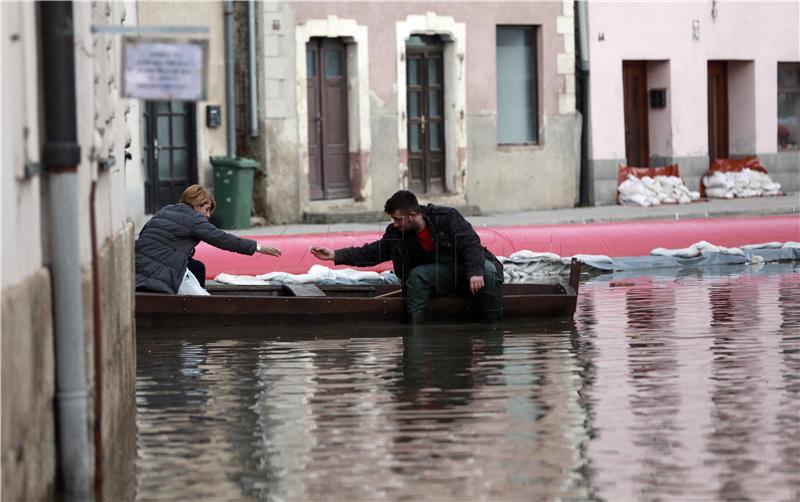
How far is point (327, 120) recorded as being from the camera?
27953mm

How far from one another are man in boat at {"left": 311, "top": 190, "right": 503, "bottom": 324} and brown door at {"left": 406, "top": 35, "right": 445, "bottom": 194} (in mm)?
13767

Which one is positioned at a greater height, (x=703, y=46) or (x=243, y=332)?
(x=703, y=46)

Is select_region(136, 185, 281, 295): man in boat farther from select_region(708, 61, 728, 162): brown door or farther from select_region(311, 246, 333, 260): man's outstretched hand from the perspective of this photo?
select_region(708, 61, 728, 162): brown door

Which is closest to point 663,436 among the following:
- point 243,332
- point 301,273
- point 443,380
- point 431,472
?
point 431,472

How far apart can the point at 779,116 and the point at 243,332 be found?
21.5m

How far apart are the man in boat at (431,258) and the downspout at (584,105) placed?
1559 centimetres

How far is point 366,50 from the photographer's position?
27.9 m

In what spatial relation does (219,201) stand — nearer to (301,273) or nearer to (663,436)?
(301,273)

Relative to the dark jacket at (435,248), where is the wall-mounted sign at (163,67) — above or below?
above

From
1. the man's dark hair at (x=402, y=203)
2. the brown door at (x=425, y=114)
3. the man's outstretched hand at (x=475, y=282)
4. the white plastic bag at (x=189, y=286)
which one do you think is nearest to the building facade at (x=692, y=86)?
the brown door at (x=425, y=114)

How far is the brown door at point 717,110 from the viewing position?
34.0 meters

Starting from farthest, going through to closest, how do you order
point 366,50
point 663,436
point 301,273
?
point 366,50 < point 301,273 < point 663,436

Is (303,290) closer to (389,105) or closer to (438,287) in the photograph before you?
(438,287)

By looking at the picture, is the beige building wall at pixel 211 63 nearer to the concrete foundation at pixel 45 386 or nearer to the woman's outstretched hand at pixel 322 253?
the woman's outstretched hand at pixel 322 253
